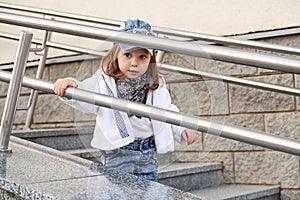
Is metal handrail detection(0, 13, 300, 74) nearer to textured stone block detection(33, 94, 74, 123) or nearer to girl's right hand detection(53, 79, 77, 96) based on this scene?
girl's right hand detection(53, 79, 77, 96)

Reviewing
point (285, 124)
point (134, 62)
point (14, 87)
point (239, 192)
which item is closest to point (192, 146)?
point (134, 62)

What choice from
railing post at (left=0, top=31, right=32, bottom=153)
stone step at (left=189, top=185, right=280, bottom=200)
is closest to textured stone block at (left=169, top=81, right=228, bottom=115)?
railing post at (left=0, top=31, right=32, bottom=153)

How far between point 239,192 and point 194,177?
299 mm

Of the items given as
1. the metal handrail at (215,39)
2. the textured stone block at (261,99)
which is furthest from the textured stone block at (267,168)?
the metal handrail at (215,39)

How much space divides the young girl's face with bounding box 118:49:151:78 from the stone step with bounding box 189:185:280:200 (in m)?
1.69

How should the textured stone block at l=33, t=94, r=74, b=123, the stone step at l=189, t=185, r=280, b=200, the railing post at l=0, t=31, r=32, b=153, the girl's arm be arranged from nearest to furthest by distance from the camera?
the girl's arm < the railing post at l=0, t=31, r=32, b=153 < the stone step at l=189, t=185, r=280, b=200 < the textured stone block at l=33, t=94, r=74, b=123

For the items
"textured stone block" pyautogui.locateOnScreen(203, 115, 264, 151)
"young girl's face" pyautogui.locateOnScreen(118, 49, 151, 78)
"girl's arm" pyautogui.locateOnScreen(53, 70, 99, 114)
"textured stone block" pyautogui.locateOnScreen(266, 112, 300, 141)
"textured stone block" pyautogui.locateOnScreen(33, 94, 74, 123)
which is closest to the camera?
"young girl's face" pyautogui.locateOnScreen(118, 49, 151, 78)

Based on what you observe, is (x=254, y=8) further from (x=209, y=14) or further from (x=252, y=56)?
(x=252, y=56)

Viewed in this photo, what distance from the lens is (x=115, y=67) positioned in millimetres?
2209

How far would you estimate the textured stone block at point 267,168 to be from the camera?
160 inches

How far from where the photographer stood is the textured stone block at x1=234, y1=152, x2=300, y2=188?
4.05 metres

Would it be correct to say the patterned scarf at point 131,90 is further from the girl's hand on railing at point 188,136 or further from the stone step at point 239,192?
the stone step at point 239,192

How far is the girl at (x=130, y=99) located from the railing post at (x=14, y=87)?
0.95 ft

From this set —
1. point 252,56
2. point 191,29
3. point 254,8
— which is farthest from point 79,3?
point 252,56
